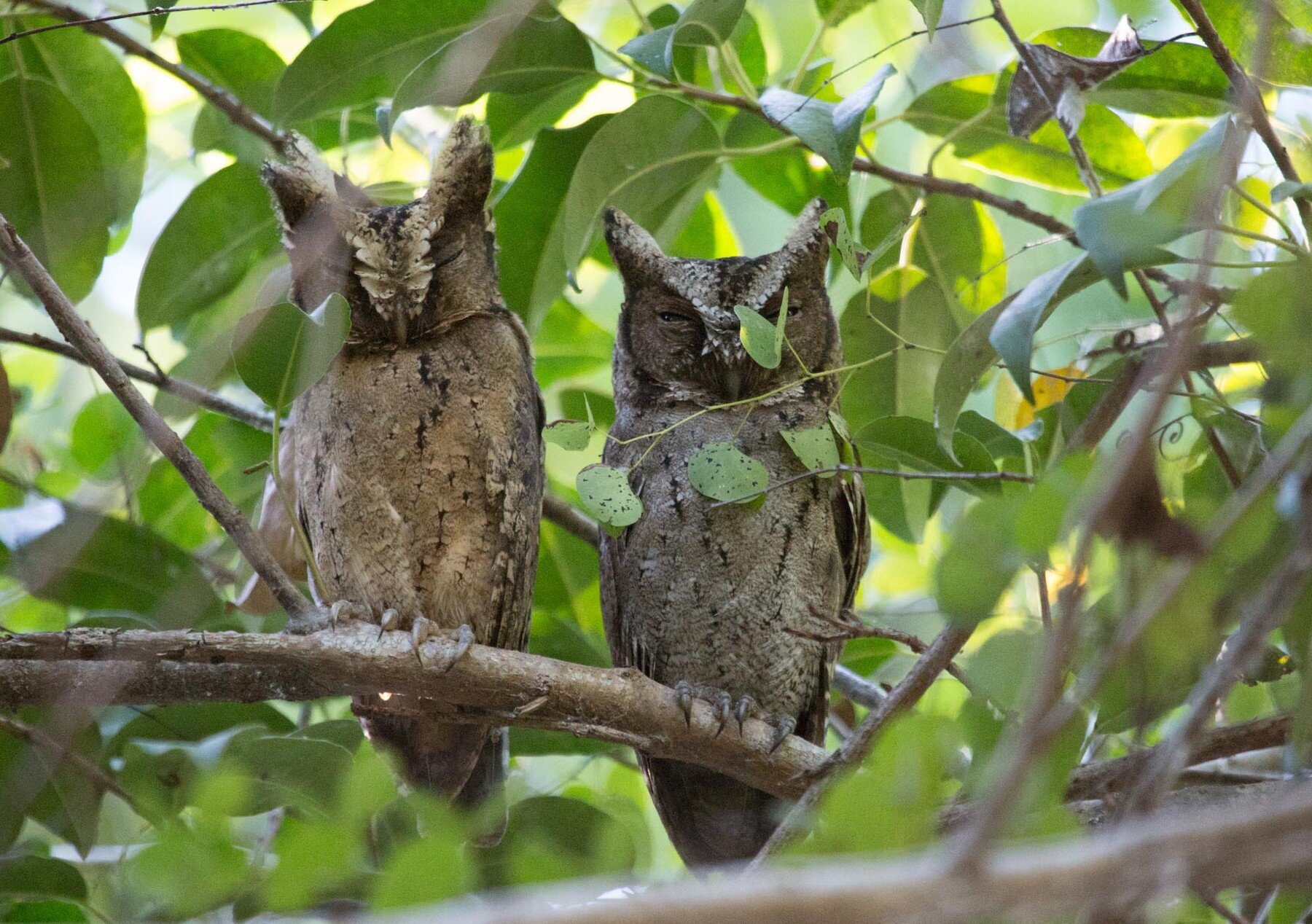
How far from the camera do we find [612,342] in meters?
2.87

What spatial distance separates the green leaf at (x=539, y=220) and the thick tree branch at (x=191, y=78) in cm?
45

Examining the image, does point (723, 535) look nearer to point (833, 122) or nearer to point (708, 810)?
point (708, 810)

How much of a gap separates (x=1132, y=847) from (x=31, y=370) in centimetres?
368

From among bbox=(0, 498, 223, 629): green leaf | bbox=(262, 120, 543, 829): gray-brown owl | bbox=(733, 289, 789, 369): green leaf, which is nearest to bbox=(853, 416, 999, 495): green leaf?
bbox=(733, 289, 789, 369): green leaf

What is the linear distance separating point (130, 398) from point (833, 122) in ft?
3.59

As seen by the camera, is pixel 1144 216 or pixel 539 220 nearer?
pixel 1144 216

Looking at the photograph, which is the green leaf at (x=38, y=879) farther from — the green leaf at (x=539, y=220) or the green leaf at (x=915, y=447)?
the green leaf at (x=915, y=447)

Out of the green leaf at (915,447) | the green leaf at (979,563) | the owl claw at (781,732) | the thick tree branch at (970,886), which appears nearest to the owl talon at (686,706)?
the owl claw at (781,732)

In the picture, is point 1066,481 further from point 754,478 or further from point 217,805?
point 754,478

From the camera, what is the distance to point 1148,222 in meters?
0.95

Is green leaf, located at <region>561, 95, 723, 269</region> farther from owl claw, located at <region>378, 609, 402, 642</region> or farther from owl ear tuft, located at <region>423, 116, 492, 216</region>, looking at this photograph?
owl claw, located at <region>378, 609, 402, 642</region>

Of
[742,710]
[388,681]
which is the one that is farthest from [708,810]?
[388,681]

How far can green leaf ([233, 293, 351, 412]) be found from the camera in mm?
1475

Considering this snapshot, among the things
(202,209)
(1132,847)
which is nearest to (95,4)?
(202,209)
